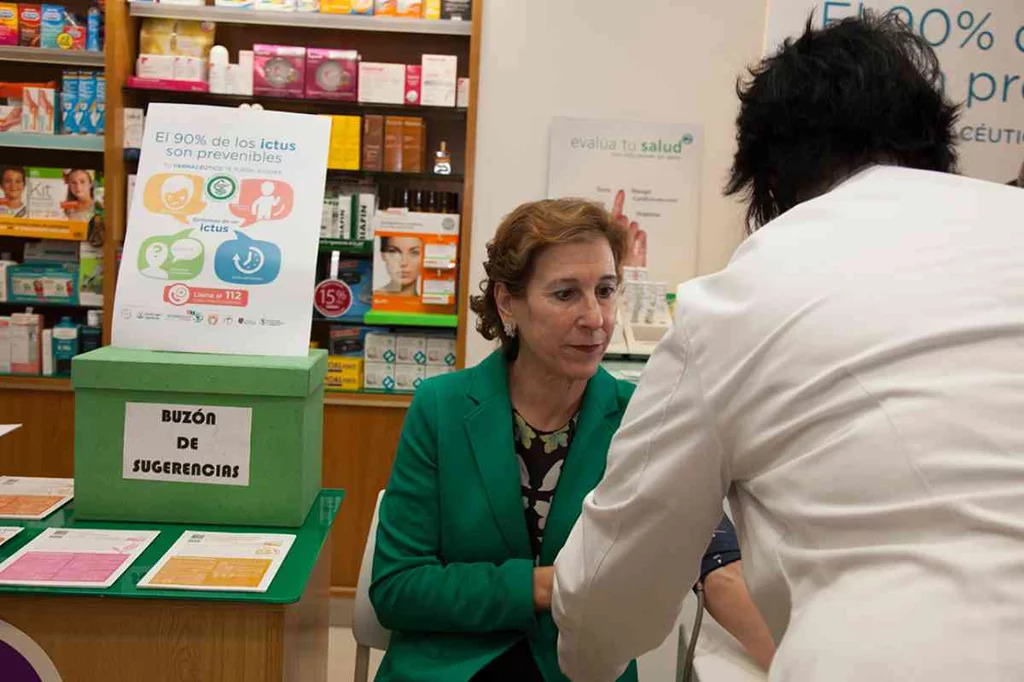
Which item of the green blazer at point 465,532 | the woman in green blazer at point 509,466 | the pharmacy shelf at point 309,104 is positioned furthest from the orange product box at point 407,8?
the green blazer at point 465,532

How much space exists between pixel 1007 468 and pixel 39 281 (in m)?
4.23

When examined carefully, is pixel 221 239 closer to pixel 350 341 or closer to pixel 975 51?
pixel 350 341

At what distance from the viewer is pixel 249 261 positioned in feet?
5.83

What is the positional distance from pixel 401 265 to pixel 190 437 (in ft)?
7.61

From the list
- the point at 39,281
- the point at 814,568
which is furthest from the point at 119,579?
the point at 39,281

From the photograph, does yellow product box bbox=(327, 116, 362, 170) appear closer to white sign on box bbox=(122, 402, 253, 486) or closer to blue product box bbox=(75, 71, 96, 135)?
blue product box bbox=(75, 71, 96, 135)

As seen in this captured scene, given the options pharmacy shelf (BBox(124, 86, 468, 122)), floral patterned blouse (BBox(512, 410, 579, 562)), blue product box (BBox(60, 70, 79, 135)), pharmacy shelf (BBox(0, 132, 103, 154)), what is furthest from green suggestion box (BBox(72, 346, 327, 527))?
blue product box (BBox(60, 70, 79, 135))

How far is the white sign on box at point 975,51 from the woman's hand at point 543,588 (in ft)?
8.18

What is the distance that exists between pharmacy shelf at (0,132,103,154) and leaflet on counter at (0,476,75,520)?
242 centimetres

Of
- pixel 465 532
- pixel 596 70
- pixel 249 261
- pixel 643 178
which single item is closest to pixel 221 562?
pixel 465 532

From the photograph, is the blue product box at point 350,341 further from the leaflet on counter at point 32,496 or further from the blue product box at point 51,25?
the leaflet on counter at point 32,496

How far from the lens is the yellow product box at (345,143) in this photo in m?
3.92

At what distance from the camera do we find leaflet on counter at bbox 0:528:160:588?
142cm

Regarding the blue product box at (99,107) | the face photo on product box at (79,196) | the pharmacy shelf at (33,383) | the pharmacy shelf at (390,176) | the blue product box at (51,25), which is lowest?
the pharmacy shelf at (33,383)
